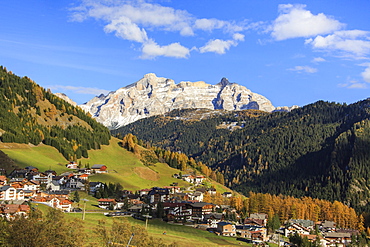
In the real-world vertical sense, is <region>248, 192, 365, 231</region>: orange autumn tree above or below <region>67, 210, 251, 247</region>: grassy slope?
above

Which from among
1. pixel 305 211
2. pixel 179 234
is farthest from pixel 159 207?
pixel 305 211

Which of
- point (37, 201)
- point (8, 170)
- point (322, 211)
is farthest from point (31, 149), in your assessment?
point (322, 211)

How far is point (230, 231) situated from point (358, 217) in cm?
7654

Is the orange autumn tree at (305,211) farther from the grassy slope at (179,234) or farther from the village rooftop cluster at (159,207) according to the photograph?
the grassy slope at (179,234)

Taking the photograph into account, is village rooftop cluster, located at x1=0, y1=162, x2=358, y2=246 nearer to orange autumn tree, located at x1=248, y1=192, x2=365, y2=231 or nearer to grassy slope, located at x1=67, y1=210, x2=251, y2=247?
grassy slope, located at x1=67, y1=210, x2=251, y2=247

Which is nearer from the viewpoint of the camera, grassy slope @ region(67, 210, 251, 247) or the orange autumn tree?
grassy slope @ region(67, 210, 251, 247)

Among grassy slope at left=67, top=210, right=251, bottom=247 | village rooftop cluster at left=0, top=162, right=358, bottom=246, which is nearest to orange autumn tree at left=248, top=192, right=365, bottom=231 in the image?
village rooftop cluster at left=0, top=162, right=358, bottom=246

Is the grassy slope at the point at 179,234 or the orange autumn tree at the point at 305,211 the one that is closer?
the grassy slope at the point at 179,234

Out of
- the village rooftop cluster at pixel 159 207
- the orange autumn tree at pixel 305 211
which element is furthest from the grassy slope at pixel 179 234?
the orange autumn tree at pixel 305 211

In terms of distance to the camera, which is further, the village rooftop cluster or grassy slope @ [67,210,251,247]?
the village rooftop cluster

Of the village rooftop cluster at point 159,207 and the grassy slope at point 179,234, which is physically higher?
the village rooftop cluster at point 159,207

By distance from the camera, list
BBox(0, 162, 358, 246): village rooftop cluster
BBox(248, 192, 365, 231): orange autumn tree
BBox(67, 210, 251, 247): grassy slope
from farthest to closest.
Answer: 1. BBox(248, 192, 365, 231): orange autumn tree
2. BBox(0, 162, 358, 246): village rooftop cluster
3. BBox(67, 210, 251, 247): grassy slope

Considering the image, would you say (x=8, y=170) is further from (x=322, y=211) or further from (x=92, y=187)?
(x=322, y=211)

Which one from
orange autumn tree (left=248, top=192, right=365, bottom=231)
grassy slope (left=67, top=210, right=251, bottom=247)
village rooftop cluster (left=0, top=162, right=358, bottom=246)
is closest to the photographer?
→ grassy slope (left=67, top=210, right=251, bottom=247)
